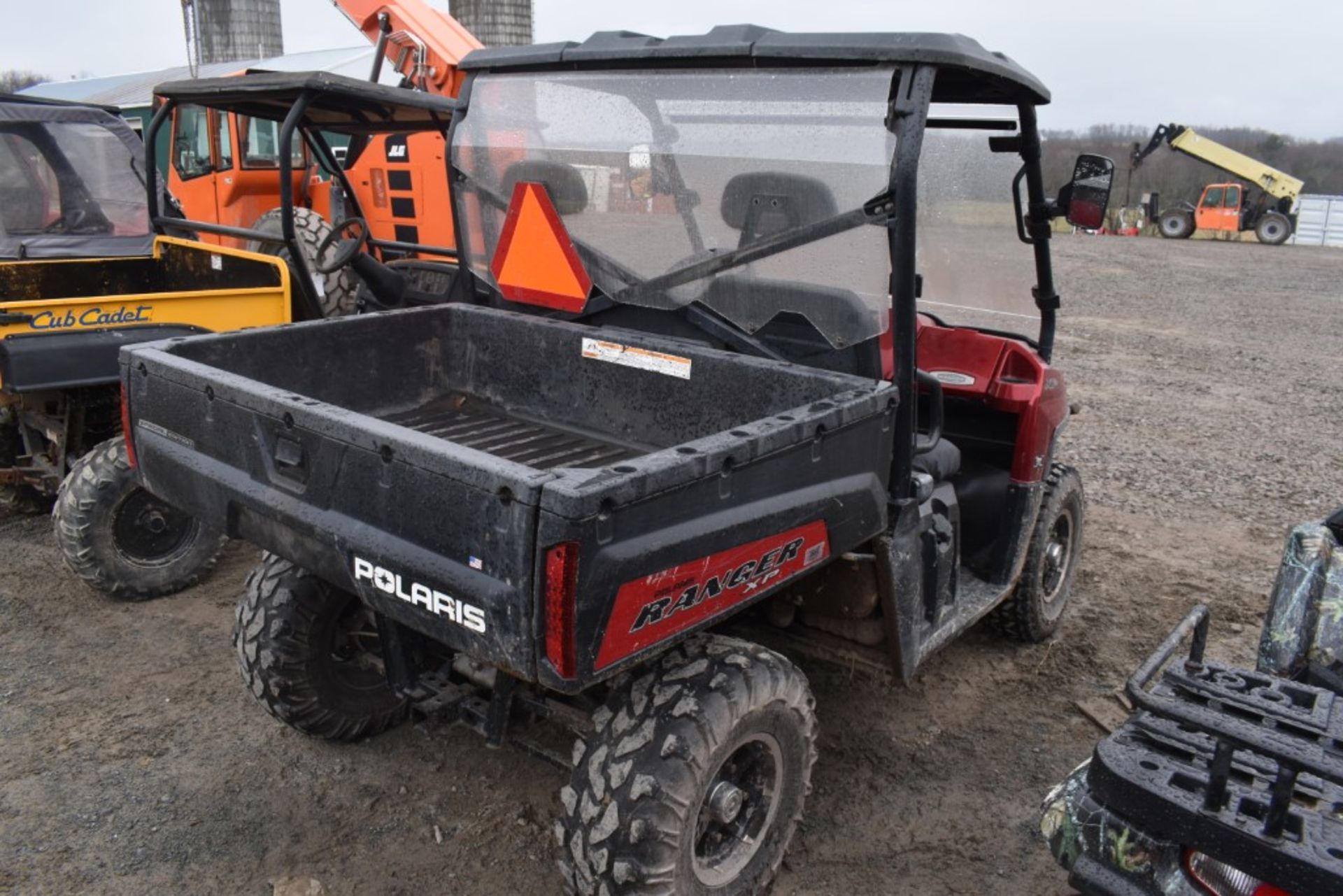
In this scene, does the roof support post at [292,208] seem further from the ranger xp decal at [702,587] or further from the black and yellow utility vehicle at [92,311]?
the ranger xp decal at [702,587]

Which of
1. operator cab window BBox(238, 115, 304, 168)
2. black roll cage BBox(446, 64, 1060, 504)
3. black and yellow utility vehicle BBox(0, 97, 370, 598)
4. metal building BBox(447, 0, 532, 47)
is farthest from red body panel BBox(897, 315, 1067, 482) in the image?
metal building BBox(447, 0, 532, 47)

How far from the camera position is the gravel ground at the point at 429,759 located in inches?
115

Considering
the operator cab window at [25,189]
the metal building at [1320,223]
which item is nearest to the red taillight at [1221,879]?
the operator cab window at [25,189]

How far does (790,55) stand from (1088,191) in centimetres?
127

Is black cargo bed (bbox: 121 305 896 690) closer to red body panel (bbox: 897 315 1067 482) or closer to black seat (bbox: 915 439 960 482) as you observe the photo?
black seat (bbox: 915 439 960 482)

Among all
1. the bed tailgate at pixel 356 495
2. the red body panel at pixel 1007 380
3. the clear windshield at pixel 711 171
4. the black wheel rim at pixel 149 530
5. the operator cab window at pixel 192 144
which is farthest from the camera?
the operator cab window at pixel 192 144

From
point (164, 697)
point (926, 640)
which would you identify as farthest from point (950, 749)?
point (164, 697)

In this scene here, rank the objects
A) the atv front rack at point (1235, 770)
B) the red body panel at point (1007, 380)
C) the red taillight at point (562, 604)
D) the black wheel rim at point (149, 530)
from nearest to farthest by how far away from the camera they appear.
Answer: the atv front rack at point (1235, 770)
the red taillight at point (562, 604)
the red body panel at point (1007, 380)
the black wheel rim at point (149, 530)

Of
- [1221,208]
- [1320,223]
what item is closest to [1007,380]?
[1221,208]

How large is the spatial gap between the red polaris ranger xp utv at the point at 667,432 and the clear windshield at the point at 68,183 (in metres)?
3.06

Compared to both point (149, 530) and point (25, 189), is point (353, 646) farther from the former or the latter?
point (25, 189)

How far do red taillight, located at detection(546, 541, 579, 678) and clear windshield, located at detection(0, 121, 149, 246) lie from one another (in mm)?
4838

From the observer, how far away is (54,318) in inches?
170

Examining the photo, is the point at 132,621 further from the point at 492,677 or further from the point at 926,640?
the point at 926,640
